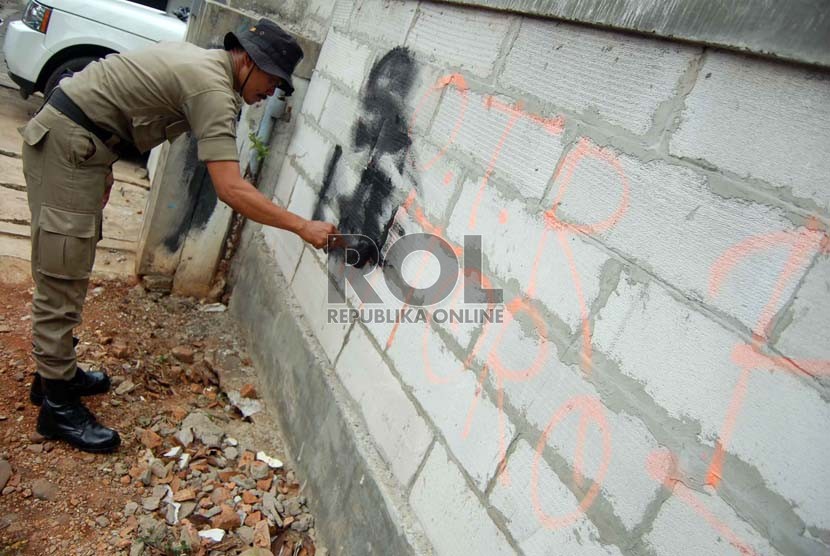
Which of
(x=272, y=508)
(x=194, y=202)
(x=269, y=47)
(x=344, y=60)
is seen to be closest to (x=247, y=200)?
(x=269, y=47)

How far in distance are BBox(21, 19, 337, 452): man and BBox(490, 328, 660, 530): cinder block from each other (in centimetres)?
117

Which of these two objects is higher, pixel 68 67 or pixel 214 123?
pixel 214 123

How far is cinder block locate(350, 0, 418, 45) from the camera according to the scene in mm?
2549

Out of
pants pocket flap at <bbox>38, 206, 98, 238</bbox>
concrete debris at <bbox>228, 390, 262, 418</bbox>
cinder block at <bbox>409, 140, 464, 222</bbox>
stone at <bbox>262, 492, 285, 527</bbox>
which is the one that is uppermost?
cinder block at <bbox>409, 140, 464, 222</bbox>

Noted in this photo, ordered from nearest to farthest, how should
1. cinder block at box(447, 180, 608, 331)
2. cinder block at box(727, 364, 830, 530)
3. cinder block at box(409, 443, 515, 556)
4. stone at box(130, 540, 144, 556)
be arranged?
cinder block at box(727, 364, 830, 530) → cinder block at box(447, 180, 608, 331) → cinder block at box(409, 443, 515, 556) → stone at box(130, 540, 144, 556)

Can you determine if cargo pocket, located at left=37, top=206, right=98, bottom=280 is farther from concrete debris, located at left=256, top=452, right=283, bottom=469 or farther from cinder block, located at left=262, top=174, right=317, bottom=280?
concrete debris, located at left=256, top=452, right=283, bottom=469

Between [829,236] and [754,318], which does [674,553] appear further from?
[829,236]

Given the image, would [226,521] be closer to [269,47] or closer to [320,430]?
[320,430]

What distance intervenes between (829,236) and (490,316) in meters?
0.95

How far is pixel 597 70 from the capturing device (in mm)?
1566

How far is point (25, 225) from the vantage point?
4.18 meters

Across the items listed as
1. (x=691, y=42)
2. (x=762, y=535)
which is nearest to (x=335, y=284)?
(x=691, y=42)

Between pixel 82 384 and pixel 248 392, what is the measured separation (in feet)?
2.77

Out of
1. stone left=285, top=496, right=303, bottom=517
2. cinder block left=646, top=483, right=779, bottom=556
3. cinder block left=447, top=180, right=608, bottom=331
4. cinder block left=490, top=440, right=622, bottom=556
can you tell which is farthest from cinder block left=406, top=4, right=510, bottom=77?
stone left=285, top=496, right=303, bottom=517
